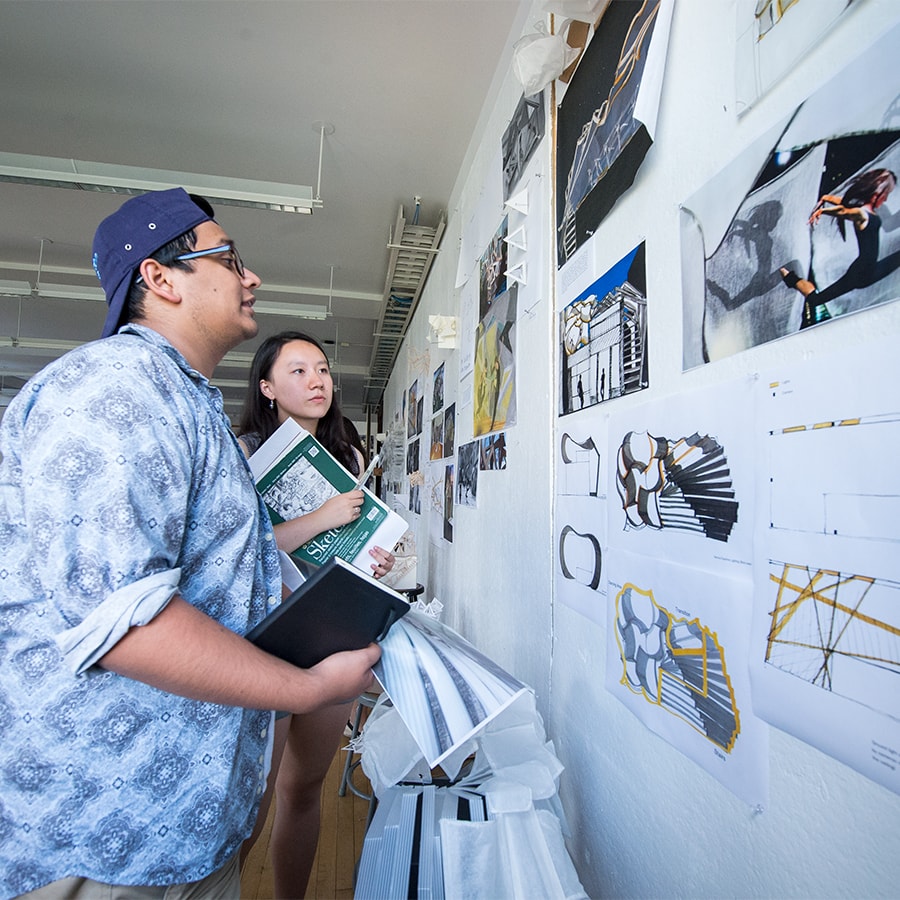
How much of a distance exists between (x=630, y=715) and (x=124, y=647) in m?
0.72

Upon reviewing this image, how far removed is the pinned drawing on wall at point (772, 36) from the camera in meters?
0.52

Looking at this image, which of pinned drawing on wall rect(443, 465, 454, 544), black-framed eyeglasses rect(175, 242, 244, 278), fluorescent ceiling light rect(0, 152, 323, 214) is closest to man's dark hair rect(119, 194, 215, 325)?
black-framed eyeglasses rect(175, 242, 244, 278)

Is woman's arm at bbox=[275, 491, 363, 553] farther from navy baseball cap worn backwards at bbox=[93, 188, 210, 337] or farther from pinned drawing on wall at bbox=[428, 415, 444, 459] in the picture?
pinned drawing on wall at bbox=[428, 415, 444, 459]

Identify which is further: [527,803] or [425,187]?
[425,187]

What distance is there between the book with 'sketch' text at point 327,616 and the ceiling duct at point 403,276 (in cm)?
293

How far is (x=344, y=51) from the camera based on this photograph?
6.77 feet

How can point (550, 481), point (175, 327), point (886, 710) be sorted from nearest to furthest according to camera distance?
point (886, 710) < point (175, 327) < point (550, 481)

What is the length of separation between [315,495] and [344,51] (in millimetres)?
1853

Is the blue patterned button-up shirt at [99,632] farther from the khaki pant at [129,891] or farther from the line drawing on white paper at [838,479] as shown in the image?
the line drawing on white paper at [838,479]

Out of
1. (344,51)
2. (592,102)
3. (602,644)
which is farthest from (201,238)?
(344,51)

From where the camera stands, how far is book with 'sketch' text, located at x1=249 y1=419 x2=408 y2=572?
1.22 metres

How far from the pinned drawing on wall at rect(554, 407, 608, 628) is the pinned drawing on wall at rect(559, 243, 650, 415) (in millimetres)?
56

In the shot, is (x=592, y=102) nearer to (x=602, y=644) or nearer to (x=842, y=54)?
(x=842, y=54)

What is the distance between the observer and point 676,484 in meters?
0.72
